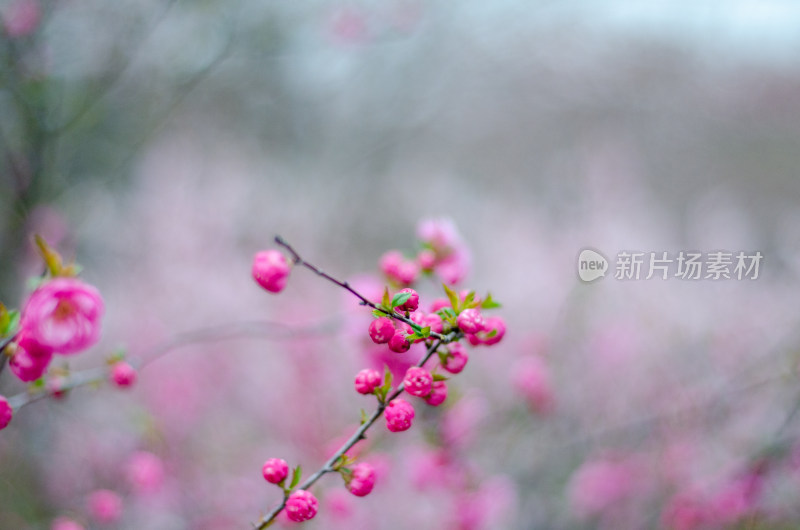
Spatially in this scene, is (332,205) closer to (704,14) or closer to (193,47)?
(193,47)

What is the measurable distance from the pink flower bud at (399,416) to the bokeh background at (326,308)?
260 mm

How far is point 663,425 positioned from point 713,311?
2.26ft

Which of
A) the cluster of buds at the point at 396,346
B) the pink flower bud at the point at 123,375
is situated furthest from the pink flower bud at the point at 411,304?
the pink flower bud at the point at 123,375

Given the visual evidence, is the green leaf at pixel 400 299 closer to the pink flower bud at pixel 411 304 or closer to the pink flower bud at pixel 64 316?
the pink flower bud at pixel 411 304

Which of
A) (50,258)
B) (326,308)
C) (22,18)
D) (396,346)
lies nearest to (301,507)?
(396,346)

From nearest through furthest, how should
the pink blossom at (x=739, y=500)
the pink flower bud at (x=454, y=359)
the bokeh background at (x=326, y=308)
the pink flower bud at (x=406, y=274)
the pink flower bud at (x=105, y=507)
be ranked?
the pink flower bud at (x=454, y=359), the pink flower bud at (x=406, y=274), the pink flower bud at (x=105, y=507), the pink blossom at (x=739, y=500), the bokeh background at (x=326, y=308)

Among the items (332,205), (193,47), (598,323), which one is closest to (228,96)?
(332,205)

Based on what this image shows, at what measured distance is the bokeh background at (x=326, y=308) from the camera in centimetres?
117

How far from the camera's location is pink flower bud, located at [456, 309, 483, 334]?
1.44 ft

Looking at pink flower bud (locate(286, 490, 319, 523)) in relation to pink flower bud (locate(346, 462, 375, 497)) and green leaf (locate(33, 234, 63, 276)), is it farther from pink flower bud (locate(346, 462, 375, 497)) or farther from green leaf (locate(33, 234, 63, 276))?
green leaf (locate(33, 234, 63, 276))

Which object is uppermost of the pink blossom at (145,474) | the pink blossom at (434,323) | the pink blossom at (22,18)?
the pink blossom at (22,18)

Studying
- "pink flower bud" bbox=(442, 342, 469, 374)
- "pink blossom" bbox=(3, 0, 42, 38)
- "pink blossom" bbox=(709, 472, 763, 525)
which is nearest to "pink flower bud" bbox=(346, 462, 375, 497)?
"pink flower bud" bbox=(442, 342, 469, 374)

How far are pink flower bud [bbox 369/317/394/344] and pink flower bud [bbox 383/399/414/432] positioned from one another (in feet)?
0.22

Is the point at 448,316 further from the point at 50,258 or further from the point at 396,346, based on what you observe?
the point at 50,258
